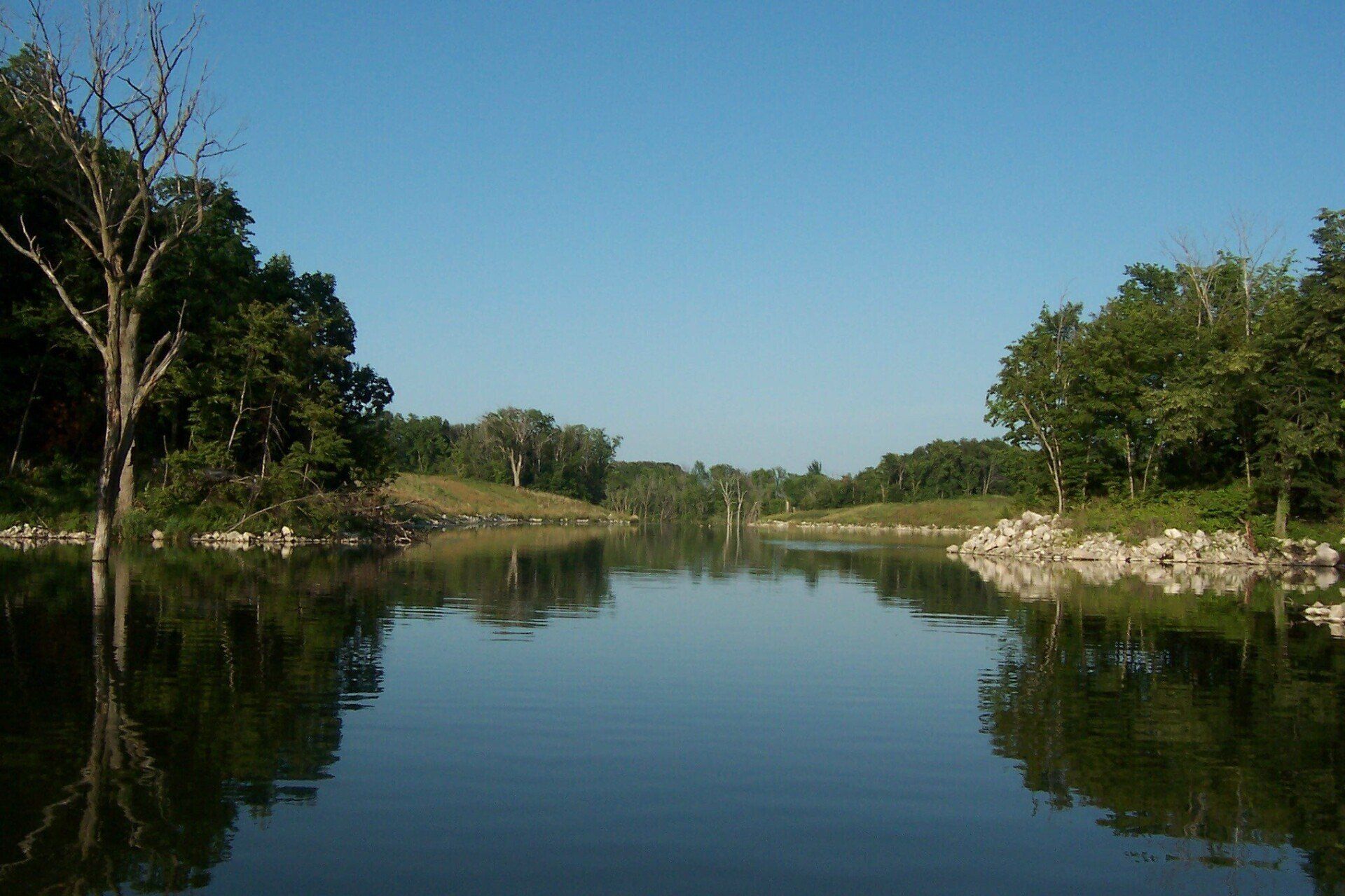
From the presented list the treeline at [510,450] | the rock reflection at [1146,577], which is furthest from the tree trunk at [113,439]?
the treeline at [510,450]

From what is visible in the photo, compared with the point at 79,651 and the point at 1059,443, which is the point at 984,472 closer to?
the point at 1059,443

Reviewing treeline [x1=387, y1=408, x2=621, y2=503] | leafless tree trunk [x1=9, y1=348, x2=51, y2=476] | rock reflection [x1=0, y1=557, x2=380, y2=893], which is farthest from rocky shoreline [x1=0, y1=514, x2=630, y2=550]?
treeline [x1=387, y1=408, x2=621, y2=503]

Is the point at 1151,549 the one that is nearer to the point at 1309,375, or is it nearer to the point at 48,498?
the point at 1309,375

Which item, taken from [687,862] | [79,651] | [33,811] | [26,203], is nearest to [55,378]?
[26,203]

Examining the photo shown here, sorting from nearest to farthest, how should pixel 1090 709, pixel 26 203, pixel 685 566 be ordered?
pixel 1090 709
pixel 685 566
pixel 26 203

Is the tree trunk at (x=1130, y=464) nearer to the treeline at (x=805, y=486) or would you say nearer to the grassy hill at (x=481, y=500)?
the grassy hill at (x=481, y=500)

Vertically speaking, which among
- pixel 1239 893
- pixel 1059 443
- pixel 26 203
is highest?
pixel 26 203

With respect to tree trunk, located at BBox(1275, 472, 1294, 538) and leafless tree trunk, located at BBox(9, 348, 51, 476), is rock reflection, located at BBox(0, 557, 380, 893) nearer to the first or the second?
leafless tree trunk, located at BBox(9, 348, 51, 476)

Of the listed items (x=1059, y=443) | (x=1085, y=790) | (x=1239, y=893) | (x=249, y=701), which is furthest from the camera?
(x=1059, y=443)

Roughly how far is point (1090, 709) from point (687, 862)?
22.4ft

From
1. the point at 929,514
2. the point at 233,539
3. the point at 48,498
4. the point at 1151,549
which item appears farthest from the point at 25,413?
the point at 929,514

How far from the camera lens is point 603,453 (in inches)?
6314

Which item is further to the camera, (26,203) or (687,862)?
(26,203)

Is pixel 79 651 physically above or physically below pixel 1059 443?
below
